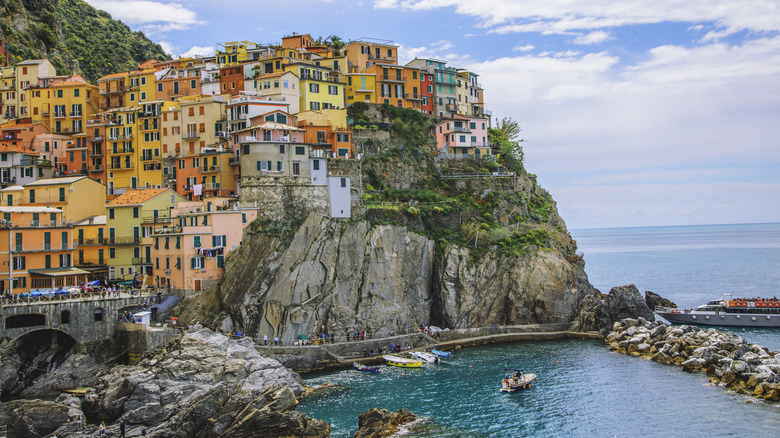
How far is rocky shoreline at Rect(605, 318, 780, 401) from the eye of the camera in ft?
174

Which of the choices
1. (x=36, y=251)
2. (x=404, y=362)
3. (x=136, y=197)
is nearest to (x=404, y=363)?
(x=404, y=362)

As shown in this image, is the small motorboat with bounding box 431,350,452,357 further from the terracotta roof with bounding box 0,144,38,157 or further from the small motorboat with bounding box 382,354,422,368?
the terracotta roof with bounding box 0,144,38,157

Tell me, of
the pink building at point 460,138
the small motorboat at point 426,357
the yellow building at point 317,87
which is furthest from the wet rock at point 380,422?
the pink building at point 460,138

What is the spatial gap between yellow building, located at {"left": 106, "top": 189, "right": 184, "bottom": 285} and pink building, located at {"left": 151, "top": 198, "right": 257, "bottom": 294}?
259cm

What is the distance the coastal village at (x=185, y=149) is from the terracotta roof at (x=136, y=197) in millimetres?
220

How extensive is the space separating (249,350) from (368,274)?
1797 centimetres

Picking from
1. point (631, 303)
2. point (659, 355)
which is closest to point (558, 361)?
point (659, 355)

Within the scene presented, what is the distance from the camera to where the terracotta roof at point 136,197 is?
236 ft

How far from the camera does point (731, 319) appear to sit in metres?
80.4

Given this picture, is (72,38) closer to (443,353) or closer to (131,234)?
(131,234)

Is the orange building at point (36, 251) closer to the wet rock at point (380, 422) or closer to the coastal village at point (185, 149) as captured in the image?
the coastal village at point (185, 149)

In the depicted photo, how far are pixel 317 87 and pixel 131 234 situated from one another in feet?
91.1

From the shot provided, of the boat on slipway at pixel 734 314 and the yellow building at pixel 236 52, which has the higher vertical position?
the yellow building at pixel 236 52

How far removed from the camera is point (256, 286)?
6450 cm
